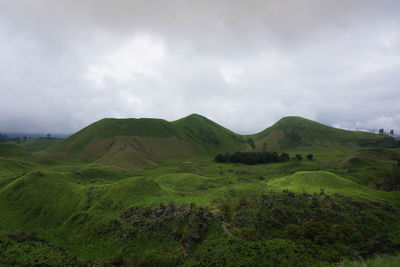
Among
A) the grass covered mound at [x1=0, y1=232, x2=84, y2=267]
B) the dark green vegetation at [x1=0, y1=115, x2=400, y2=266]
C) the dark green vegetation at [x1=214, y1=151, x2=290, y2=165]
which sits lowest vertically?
the grass covered mound at [x1=0, y1=232, x2=84, y2=267]

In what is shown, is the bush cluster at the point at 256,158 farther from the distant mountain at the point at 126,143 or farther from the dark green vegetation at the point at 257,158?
the distant mountain at the point at 126,143

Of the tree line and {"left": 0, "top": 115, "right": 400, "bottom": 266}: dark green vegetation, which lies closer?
{"left": 0, "top": 115, "right": 400, "bottom": 266}: dark green vegetation

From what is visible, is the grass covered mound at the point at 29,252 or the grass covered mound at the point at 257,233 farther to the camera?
the grass covered mound at the point at 29,252

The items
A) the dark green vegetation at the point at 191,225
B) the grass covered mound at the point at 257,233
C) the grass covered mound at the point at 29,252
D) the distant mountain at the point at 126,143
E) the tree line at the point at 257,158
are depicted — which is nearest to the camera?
the grass covered mound at the point at 257,233

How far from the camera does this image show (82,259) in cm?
2830

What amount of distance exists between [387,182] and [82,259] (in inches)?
2847

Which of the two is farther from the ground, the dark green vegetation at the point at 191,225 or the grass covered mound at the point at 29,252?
the dark green vegetation at the point at 191,225

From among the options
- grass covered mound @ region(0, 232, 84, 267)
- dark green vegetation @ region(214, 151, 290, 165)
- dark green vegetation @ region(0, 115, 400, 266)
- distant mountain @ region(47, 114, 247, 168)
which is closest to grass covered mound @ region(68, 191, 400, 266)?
dark green vegetation @ region(0, 115, 400, 266)

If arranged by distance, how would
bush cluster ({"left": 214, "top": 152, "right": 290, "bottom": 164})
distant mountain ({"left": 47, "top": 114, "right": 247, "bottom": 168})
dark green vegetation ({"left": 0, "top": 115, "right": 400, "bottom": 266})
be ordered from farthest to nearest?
distant mountain ({"left": 47, "top": 114, "right": 247, "bottom": 168})
bush cluster ({"left": 214, "top": 152, "right": 290, "bottom": 164})
dark green vegetation ({"left": 0, "top": 115, "right": 400, "bottom": 266})

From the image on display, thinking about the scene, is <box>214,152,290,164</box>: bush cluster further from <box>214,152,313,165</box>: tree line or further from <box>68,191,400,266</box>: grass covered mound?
<box>68,191,400,266</box>: grass covered mound

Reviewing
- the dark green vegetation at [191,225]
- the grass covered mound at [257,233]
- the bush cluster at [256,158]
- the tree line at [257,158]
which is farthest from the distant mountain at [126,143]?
the grass covered mound at [257,233]

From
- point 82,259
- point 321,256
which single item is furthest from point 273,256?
point 82,259

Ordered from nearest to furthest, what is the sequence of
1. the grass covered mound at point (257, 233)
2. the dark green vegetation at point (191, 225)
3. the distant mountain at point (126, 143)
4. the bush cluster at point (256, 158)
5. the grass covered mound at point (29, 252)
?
the grass covered mound at point (257, 233)
the dark green vegetation at point (191, 225)
the grass covered mound at point (29, 252)
the bush cluster at point (256, 158)
the distant mountain at point (126, 143)

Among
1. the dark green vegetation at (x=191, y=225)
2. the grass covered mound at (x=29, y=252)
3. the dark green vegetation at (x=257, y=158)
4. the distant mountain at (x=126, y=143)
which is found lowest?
the grass covered mound at (x=29, y=252)
